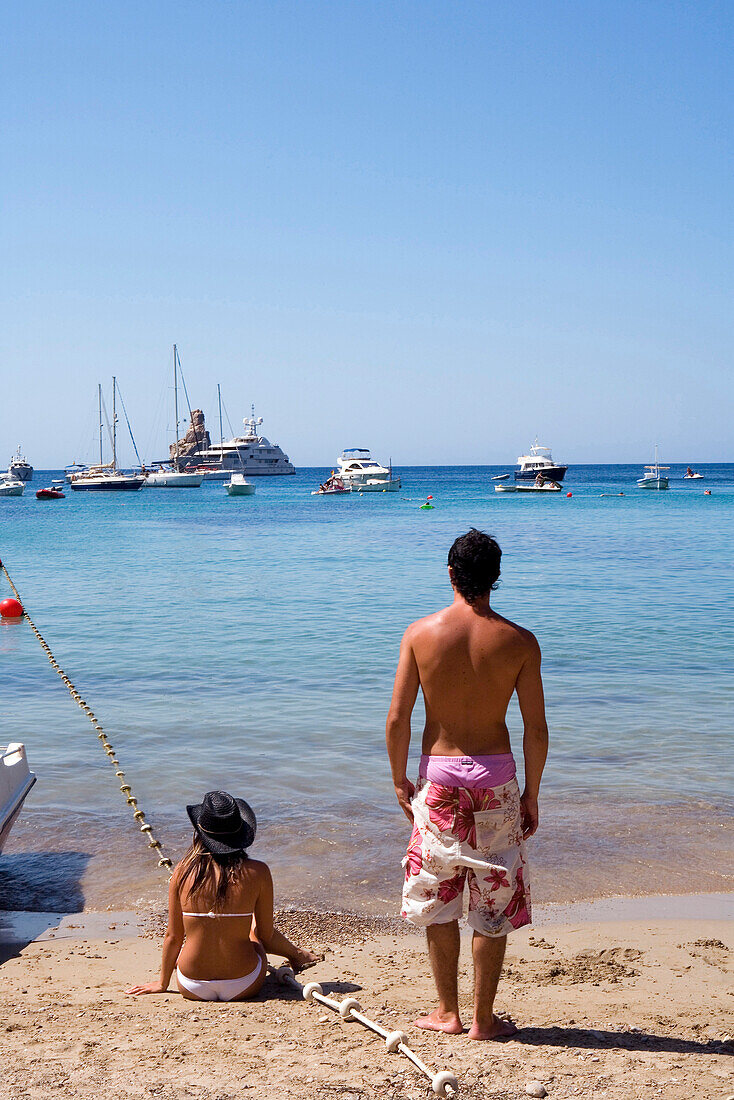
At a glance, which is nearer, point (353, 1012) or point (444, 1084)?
point (444, 1084)

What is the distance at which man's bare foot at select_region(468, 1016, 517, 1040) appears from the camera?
3592 mm

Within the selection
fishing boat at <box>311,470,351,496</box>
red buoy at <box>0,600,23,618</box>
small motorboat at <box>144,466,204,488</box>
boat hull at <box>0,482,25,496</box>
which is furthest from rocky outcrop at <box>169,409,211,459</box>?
red buoy at <box>0,600,23,618</box>

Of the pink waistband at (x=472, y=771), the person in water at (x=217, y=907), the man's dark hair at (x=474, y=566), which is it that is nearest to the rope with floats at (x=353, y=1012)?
the person in water at (x=217, y=907)

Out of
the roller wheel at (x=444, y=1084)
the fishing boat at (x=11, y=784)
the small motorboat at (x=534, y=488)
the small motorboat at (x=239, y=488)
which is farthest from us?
the small motorboat at (x=534, y=488)

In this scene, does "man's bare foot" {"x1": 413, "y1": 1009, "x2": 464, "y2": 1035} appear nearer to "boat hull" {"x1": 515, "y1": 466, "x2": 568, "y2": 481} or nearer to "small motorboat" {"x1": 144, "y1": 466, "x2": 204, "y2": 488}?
"boat hull" {"x1": 515, "y1": 466, "x2": 568, "y2": 481}

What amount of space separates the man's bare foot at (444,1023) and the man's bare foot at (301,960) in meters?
1.00

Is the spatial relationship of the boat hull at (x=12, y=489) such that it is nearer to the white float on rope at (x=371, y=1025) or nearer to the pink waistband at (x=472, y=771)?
the white float on rope at (x=371, y=1025)

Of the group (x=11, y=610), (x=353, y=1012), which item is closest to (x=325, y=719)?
(x=353, y=1012)

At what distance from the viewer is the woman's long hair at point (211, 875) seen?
405cm

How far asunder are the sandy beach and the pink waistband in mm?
920

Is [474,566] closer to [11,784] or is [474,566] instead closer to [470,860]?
[470,860]

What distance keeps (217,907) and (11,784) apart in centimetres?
238

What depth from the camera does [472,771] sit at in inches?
137

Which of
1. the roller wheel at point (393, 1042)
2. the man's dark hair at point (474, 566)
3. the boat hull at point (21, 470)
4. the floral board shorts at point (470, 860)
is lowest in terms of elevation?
the roller wheel at point (393, 1042)
